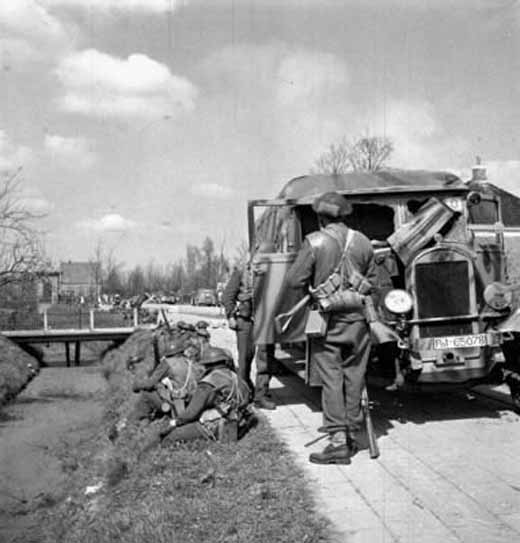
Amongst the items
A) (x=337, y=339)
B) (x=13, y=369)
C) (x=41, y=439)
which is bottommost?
(x=41, y=439)

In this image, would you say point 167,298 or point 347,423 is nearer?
point 347,423

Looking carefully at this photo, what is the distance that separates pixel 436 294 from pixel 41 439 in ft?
33.5

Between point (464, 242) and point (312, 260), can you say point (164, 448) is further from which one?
point (464, 242)

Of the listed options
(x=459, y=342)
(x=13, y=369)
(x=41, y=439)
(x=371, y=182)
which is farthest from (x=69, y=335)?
(x=459, y=342)

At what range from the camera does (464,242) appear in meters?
6.87

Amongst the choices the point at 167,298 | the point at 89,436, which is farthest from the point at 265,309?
the point at 167,298

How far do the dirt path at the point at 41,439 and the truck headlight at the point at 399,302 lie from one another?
177 inches

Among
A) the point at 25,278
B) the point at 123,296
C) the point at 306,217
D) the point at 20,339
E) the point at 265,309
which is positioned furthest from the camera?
the point at 123,296

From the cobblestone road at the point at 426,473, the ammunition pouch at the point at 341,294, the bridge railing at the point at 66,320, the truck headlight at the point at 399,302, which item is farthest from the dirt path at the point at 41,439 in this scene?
the bridge railing at the point at 66,320

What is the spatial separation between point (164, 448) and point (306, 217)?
9.86ft

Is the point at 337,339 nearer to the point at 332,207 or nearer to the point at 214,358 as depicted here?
the point at 332,207

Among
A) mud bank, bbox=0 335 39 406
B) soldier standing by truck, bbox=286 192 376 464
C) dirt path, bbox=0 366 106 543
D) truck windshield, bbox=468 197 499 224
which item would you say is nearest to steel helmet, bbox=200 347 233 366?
soldier standing by truck, bbox=286 192 376 464

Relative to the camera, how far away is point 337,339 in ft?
18.8

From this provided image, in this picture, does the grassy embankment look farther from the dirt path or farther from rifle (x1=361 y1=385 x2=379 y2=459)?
the dirt path
